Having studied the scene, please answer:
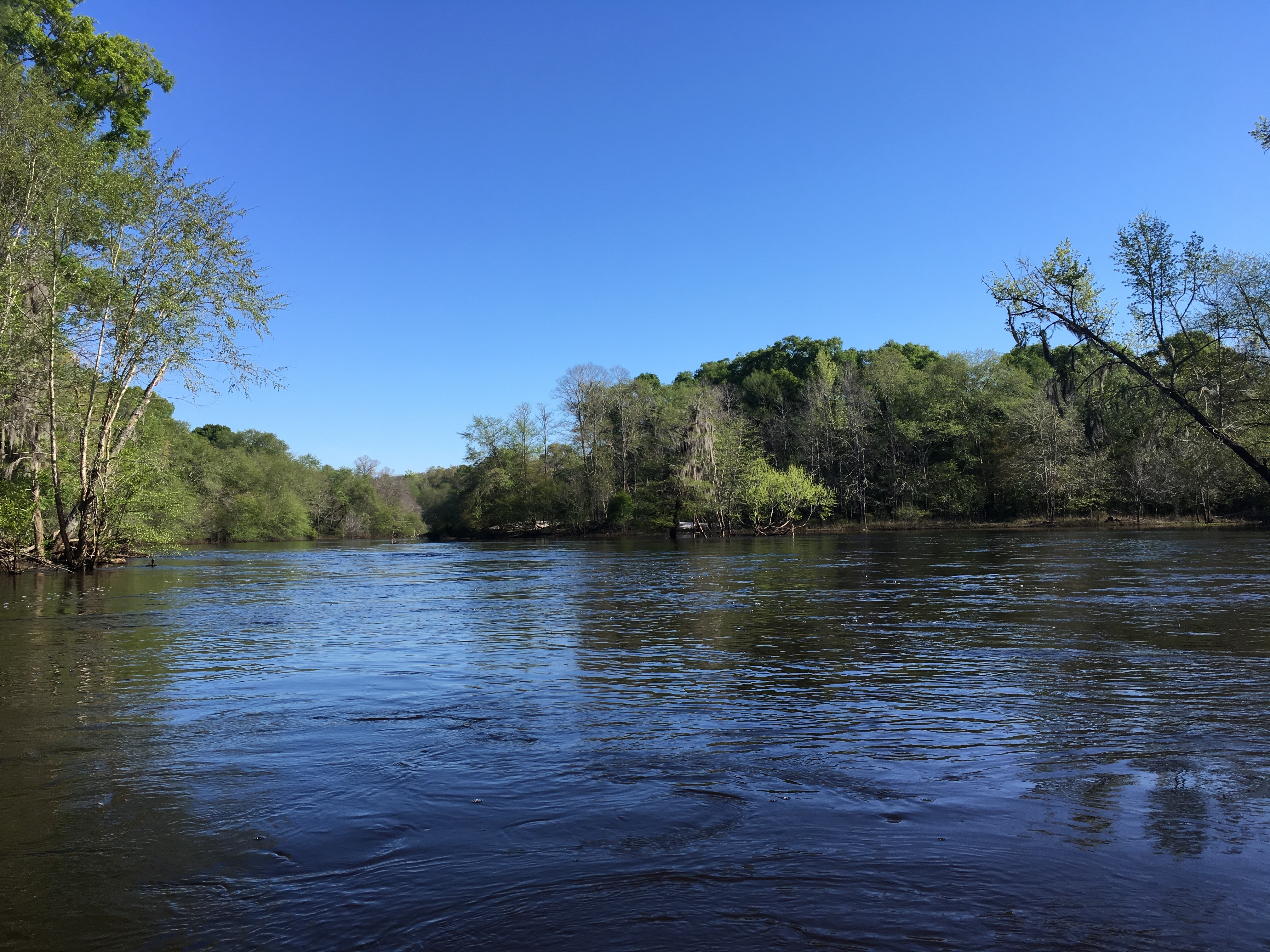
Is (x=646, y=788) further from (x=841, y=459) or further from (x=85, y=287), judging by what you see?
(x=841, y=459)

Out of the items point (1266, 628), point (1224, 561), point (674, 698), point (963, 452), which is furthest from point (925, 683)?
point (963, 452)

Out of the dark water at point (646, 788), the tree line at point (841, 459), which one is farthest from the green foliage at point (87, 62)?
the tree line at point (841, 459)

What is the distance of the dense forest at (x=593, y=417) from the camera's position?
69.4ft

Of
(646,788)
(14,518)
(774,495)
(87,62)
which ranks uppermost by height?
(87,62)

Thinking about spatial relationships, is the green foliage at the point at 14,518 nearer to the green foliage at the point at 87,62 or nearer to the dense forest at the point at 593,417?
the dense forest at the point at 593,417

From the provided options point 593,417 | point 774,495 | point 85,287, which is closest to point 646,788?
point 85,287

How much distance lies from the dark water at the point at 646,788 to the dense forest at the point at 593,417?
11839 mm

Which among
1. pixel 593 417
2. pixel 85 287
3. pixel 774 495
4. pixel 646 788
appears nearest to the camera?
pixel 646 788

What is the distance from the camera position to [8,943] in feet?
10.8

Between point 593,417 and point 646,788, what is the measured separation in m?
80.3

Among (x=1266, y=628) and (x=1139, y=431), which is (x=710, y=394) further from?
(x=1266, y=628)

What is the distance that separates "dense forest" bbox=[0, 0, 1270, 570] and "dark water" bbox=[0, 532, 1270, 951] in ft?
38.8

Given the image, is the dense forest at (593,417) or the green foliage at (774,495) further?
the green foliage at (774,495)

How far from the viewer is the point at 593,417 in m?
85.1
